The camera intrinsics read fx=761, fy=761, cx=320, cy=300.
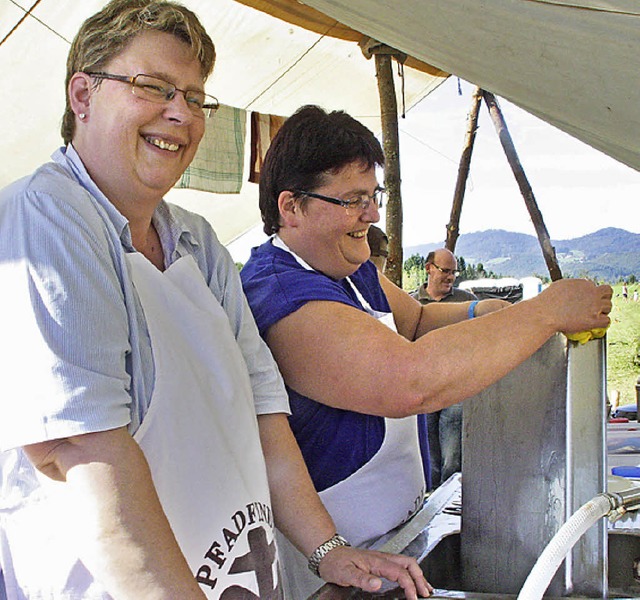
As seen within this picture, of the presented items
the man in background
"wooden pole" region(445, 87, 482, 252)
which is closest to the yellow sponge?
the man in background

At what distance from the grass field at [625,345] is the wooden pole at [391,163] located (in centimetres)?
359

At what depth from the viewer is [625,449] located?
2426mm

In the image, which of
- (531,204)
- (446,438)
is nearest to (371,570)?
(446,438)

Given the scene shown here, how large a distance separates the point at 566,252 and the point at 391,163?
3119mm

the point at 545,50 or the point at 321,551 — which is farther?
the point at 321,551

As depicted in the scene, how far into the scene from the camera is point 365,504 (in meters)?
1.41

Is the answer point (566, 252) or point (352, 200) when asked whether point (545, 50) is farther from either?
point (566, 252)

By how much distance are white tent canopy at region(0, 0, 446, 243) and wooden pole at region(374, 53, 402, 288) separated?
1.11 ft

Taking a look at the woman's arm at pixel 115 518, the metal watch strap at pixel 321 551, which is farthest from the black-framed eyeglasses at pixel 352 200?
the woman's arm at pixel 115 518

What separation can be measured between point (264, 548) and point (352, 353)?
35 centimetres

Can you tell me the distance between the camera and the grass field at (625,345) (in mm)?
7656

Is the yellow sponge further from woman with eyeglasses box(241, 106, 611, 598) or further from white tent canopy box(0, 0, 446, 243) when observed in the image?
white tent canopy box(0, 0, 446, 243)

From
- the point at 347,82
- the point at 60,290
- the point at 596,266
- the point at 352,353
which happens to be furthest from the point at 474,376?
the point at 596,266

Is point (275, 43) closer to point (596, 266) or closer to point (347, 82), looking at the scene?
point (347, 82)
